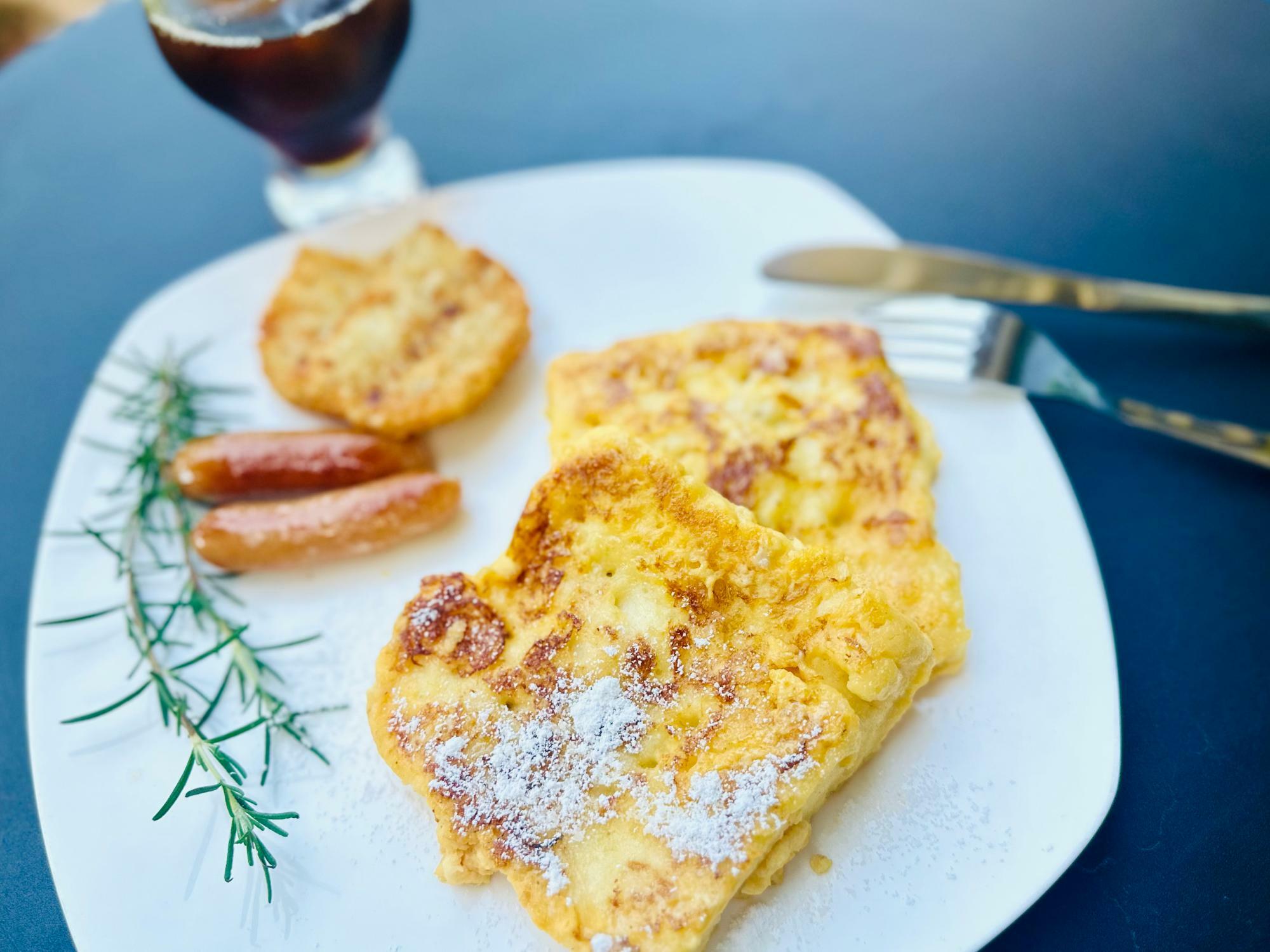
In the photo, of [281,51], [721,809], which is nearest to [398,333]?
[281,51]

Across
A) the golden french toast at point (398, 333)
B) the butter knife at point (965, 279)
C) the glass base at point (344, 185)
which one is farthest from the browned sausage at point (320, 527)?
the butter knife at point (965, 279)

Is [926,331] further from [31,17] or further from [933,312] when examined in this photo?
[31,17]

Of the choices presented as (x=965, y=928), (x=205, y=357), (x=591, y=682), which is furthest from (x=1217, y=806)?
(x=205, y=357)

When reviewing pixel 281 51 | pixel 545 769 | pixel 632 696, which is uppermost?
pixel 281 51

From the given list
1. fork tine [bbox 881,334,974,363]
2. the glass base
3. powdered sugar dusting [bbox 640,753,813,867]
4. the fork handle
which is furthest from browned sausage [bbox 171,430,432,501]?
the fork handle

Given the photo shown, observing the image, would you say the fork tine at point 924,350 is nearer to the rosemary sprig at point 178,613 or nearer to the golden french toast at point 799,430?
the golden french toast at point 799,430

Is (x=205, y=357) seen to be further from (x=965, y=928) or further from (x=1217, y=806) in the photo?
(x=1217, y=806)

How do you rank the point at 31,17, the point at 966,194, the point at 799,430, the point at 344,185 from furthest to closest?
the point at 31,17, the point at 966,194, the point at 344,185, the point at 799,430
